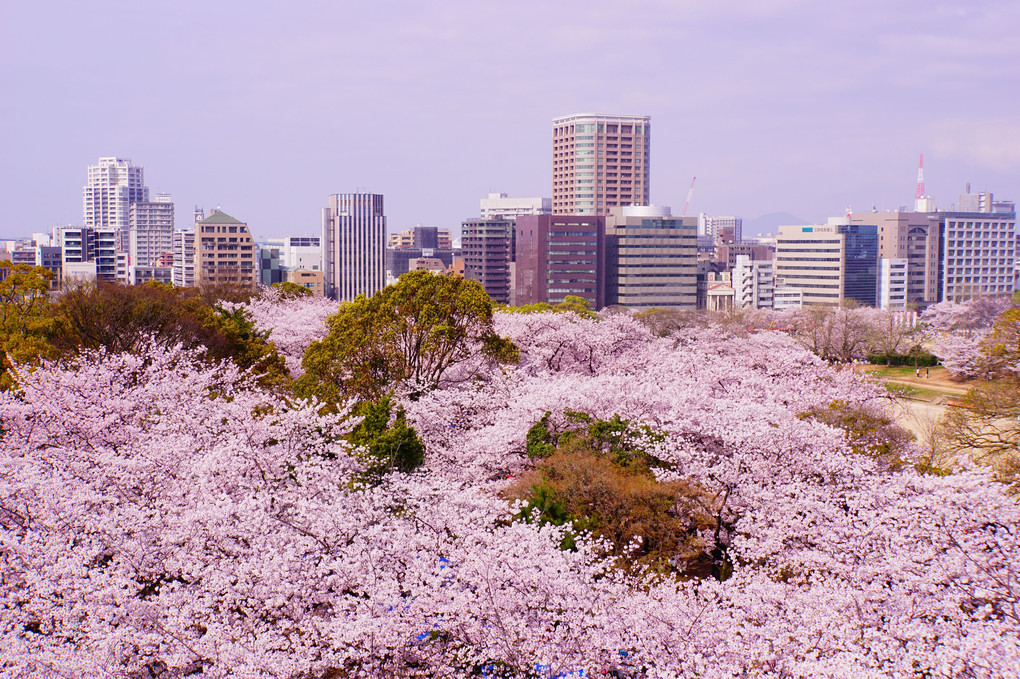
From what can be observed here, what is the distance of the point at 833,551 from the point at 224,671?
9.41 m

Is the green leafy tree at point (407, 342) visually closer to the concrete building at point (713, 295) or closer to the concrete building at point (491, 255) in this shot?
the concrete building at point (713, 295)

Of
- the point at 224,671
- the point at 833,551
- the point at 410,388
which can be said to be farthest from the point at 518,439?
the point at 224,671

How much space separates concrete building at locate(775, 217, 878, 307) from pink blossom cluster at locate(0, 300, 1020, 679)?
12328cm

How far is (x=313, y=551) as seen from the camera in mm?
12453

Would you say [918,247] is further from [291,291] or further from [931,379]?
[291,291]

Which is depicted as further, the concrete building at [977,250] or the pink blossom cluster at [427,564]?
the concrete building at [977,250]

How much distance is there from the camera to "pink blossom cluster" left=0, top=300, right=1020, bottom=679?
10.4 meters

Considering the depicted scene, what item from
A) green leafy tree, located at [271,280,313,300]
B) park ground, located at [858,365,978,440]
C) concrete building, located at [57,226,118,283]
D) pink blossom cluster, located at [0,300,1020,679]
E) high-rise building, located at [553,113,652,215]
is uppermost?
high-rise building, located at [553,113,652,215]

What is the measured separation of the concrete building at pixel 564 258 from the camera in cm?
11100

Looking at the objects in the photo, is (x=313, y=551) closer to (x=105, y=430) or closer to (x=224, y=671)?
(x=224, y=671)

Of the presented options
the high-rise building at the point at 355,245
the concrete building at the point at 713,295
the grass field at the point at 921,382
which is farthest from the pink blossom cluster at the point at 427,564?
the high-rise building at the point at 355,245

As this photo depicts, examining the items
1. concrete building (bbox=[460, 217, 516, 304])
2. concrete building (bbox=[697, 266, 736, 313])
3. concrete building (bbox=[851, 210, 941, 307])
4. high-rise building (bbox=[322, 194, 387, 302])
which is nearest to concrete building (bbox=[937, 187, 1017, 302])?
concrete building (bbox=[851, 210, 941, 307])

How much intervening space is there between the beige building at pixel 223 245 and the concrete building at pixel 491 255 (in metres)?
33.1

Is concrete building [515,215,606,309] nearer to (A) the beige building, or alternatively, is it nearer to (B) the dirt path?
(A) the beige building
